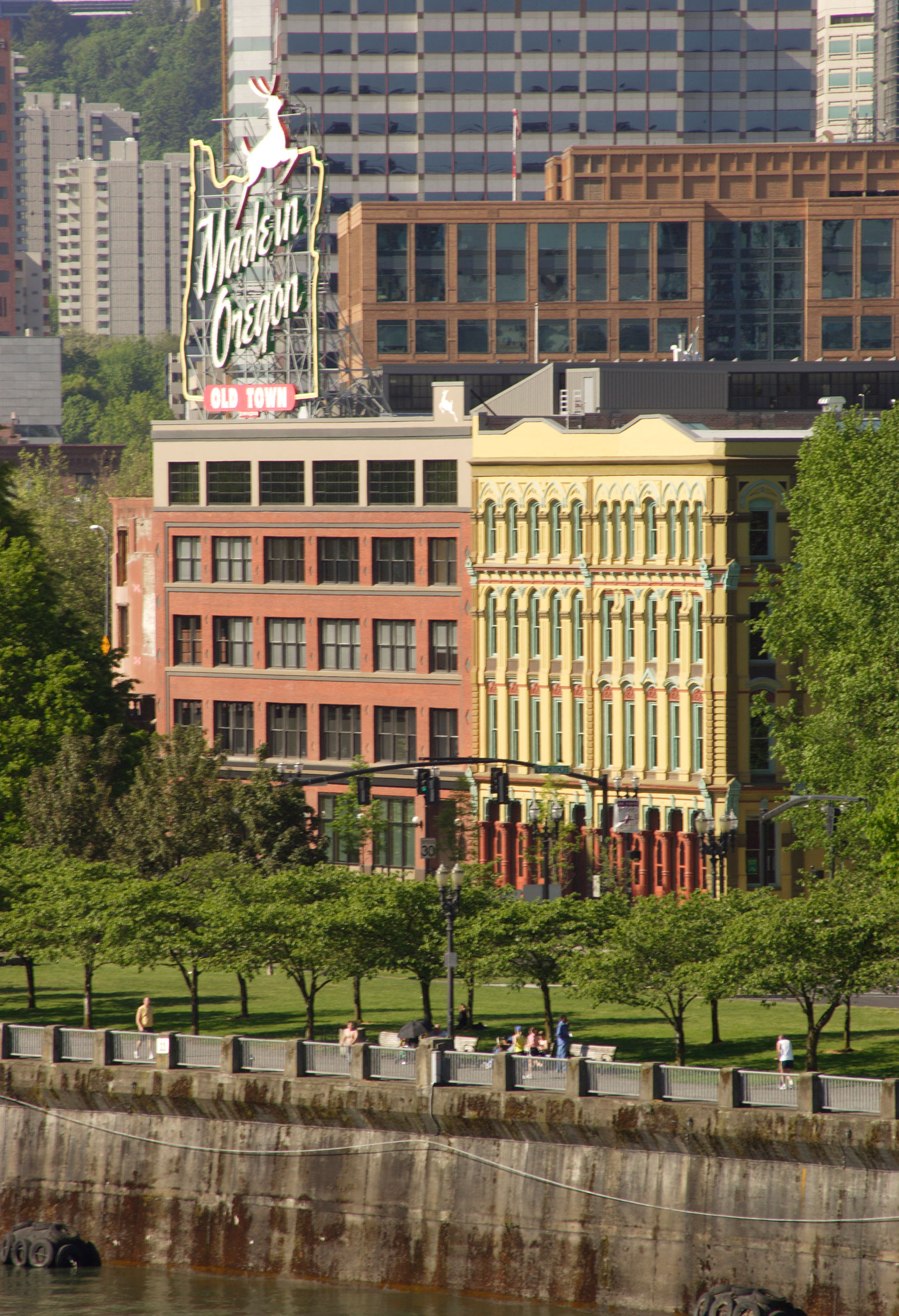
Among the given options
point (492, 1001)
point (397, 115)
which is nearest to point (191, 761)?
point (492, 1001)

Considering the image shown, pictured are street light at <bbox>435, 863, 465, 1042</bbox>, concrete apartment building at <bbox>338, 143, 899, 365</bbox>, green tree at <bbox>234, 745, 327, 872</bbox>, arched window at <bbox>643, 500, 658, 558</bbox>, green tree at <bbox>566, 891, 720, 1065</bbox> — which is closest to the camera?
green tree at <bbox>566, 891, 720, 1065</bbox>

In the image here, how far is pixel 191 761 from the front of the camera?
7644cm

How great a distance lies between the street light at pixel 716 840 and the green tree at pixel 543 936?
29.2 feet

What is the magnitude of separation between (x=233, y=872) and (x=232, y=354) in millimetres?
44591

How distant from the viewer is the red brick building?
98.1m

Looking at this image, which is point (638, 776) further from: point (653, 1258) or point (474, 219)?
point (474, 219)

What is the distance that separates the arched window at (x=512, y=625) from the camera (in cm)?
9321

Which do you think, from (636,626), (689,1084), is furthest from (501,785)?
(689,1084)

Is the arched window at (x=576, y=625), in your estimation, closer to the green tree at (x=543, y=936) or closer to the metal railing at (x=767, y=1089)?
the green tree at (x=543, y=936)

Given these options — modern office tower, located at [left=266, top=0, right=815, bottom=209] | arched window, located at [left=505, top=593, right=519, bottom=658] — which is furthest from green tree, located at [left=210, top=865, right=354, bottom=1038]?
modern office tower, located at [left=266, top=0, right=815, bottom=209]

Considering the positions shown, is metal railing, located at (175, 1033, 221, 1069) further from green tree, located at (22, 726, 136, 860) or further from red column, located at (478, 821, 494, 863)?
red column, located at (478, 821, 494, 863)

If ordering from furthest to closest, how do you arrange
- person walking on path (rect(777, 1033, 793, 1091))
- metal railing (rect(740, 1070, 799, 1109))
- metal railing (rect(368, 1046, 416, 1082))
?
1. metal railing (rect(368, 1046, 416, 1082))
2. person walking on path (rect(777, 1033, 793, 1091))
3. metal railing (rect(740, 1070, 799, 1109))

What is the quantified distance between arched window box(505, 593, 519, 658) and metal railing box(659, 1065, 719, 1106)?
40705 mm

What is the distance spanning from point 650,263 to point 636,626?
84.0 metres
